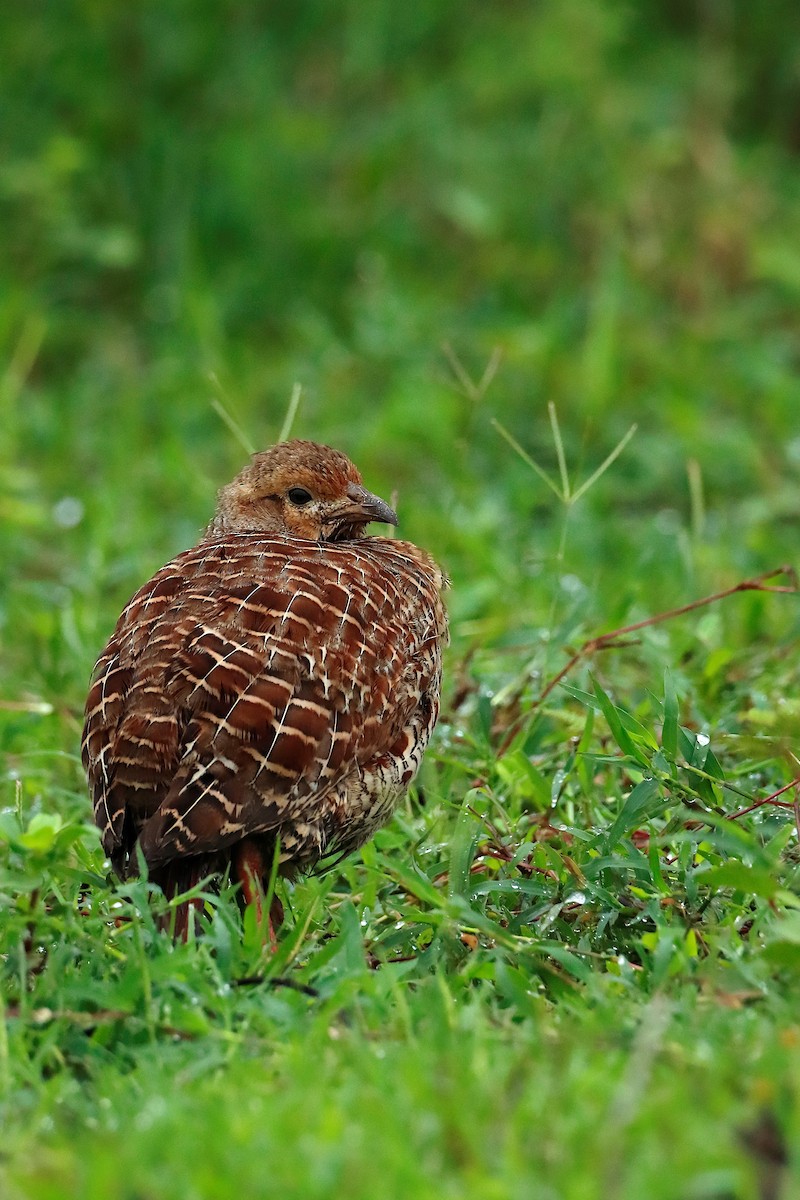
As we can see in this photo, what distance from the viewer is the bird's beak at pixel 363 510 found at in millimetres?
4895

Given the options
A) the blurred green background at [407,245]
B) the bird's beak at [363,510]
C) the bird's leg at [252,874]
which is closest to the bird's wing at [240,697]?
the bird's leg at [252,874]

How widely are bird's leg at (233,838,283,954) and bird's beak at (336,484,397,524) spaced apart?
4.65ft

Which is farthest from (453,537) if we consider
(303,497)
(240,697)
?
(240,697)

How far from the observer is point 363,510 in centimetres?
491

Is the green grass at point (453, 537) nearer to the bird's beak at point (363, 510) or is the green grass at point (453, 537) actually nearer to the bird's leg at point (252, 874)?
the bird's leg at point (252, 874)

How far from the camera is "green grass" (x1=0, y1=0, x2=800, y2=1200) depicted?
2705 millimetres

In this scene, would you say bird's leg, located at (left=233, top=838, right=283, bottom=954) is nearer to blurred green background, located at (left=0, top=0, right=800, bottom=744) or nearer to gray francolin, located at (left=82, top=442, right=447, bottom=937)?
gray francolin, located at (left=82, top=442, right=447, bottom=937)

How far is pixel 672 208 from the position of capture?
360 inches

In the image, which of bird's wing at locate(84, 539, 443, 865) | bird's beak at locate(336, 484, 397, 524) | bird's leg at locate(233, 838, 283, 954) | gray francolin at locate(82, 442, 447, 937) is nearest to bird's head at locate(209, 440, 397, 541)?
bird's beak at locate(336, 484, 397, 524)

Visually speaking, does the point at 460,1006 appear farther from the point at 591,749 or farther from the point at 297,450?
the point at 297,450

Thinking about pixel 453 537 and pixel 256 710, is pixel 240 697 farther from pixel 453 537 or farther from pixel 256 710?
pixel 453 537

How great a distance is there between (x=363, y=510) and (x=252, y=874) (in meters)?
1.53

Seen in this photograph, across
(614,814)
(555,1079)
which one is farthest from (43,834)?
(614,814)

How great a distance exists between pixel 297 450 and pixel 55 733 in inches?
46.6
